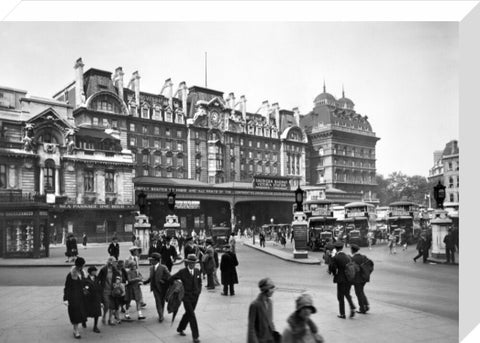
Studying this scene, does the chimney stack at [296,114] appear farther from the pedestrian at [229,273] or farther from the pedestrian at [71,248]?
the pedestrian at [71,248]

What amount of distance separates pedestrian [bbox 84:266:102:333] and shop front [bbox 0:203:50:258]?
157cm

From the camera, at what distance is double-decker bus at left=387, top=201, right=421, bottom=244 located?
8062 mm

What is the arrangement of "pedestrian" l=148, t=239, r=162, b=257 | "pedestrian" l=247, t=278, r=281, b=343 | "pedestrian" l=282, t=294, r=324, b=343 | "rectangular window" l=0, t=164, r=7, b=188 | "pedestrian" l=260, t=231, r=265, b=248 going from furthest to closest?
"pedestrian" l=260, t=231, r=265, b=248
"pedestrian" l=148, t=239, r=162, b=257
"rectangular window" l=0, t=164, r=7, b=188
"pedestrian" l=247, t=278, r=281, b=343
"pedestrian" l=282, t=294, r=324, b=343

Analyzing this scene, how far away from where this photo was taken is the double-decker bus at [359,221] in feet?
26.1

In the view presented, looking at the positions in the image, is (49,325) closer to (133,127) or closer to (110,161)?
(110,161)

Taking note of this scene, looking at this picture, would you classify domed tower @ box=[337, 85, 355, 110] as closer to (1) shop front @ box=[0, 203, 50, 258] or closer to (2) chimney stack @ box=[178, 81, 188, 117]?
(2) chimney stack @ box=[178, 81, 188, 117]

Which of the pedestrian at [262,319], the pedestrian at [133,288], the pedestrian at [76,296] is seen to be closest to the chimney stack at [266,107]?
the pedestrian at [133,288]

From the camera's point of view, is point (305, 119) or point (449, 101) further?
point (305, 119)

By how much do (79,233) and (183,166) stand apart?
2235 millimetres

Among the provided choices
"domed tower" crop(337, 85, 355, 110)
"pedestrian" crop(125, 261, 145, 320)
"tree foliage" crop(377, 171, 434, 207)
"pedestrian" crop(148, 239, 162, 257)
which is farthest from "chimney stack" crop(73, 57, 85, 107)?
"tree foliage" crop(377, 171, 434, 207)

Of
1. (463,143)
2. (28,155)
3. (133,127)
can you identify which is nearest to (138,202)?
(133,127)

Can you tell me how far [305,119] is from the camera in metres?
7.93

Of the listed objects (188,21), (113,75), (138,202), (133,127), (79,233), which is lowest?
(79,233)

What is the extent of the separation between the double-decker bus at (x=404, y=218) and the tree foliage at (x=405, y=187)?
0.20 meters
